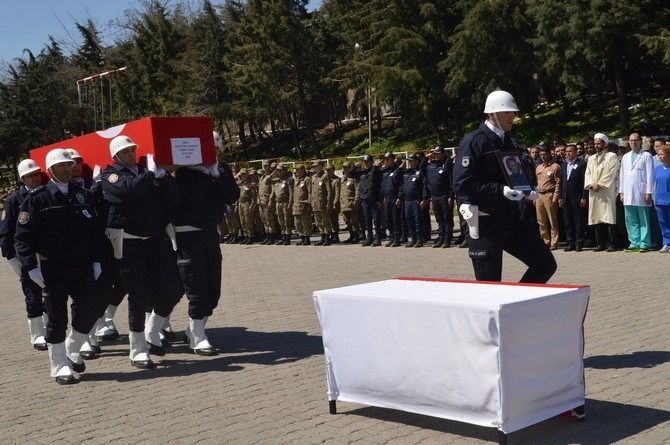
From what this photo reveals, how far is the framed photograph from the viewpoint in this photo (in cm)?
739

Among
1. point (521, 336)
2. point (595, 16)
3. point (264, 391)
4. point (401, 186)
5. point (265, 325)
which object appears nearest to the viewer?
point (521, 336)

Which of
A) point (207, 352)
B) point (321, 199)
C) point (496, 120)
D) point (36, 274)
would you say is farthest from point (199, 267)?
point (321, 199)

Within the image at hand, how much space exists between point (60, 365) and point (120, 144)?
7.23ft

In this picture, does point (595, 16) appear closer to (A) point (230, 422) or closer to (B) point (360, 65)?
(B) point (360, 65)

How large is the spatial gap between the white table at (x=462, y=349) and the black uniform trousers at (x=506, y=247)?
1.37 meters

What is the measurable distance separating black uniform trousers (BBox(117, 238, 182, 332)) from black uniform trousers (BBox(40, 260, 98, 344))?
400 millimetres

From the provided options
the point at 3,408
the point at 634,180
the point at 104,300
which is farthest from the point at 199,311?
the point at 634,180

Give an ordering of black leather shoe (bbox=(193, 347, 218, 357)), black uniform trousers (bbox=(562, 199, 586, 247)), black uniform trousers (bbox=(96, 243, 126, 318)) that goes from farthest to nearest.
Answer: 1. black uniform trousers (bbox=(562, 199, 586, 247))
2. black leather shoe (bbox=(193, 347, 218, 357))
3. black uniform trousers (bbox=(96, 243, 126, 318))

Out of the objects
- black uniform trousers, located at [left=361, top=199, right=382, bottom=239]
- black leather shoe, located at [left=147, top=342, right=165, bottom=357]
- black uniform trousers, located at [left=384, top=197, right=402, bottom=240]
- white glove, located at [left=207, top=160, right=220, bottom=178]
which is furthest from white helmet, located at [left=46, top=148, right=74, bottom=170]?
black uniform trousers, located at [left=361, top=199, right=382, bottom=239]

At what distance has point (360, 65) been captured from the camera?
48562mm

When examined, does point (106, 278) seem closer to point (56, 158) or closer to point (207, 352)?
point (207, 352)

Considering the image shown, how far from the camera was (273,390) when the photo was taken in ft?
23.7

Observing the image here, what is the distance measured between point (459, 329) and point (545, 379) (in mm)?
673

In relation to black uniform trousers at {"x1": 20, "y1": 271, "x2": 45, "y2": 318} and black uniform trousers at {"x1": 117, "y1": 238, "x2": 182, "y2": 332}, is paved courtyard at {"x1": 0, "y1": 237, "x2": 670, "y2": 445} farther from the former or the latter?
black uniform trousers at {"x1": 117, "y1": 238, "x2": 182, "y2": 332}
